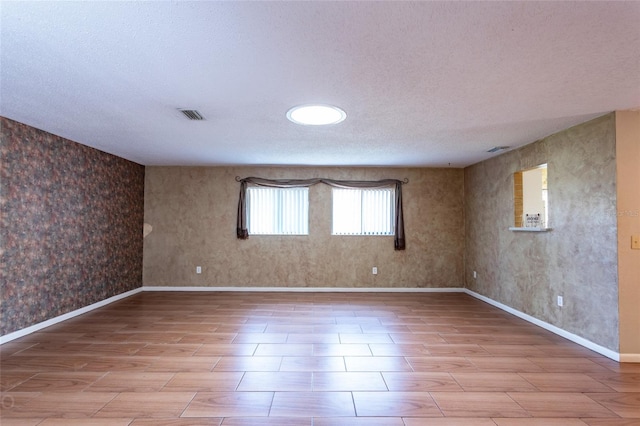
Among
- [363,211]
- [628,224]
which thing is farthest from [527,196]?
[363,211]

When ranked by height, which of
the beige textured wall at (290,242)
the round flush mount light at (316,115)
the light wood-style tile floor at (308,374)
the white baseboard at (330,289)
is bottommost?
Result: the light wood-style tile floor at (308,374)

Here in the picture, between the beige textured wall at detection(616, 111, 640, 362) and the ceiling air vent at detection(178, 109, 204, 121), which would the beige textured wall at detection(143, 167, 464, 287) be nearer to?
the ceiling air vent at detection(178, 109, 204, 121)

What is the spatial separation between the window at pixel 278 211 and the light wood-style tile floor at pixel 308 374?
202cm

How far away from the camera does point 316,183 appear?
19.0ft

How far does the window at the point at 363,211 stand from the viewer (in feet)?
19.2

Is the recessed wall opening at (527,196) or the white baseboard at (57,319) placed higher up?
the recessed wall opening at (527,196)

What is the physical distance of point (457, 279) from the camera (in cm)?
577

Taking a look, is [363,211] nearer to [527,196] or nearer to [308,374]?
[527,196]

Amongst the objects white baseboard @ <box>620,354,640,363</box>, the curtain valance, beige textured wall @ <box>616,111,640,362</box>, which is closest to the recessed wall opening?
beige textured wall @ <box>616,111,640,362</box>

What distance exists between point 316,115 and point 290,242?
310cm

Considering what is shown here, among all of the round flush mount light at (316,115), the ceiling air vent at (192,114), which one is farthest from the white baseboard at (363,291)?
the round flush mount light at (316,115)

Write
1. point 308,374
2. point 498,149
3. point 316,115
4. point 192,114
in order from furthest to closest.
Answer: point 498,149, point 316,115, point 192,114, point 308,374

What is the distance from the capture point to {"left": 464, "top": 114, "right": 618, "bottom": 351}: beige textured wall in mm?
2896

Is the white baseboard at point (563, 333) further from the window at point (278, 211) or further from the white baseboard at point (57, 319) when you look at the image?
the white baseboard at point (57, 319)
